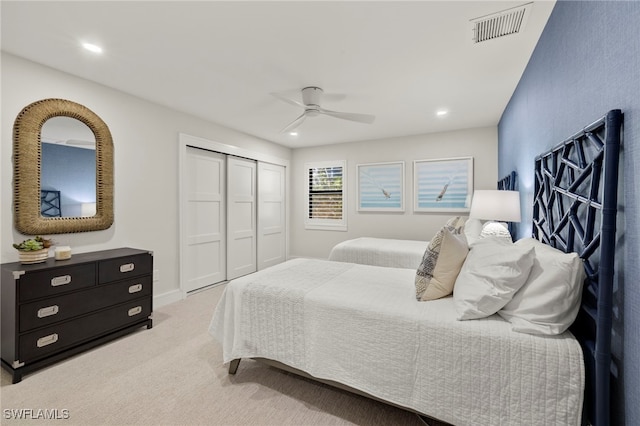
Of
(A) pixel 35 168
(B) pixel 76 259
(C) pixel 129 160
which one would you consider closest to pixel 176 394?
(B) pixel 76 259

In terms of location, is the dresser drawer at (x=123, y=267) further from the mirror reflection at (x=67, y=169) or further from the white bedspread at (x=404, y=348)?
the white bedspread at (x=404, y=348)

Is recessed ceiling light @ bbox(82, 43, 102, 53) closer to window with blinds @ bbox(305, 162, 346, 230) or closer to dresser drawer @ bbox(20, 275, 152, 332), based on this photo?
dresser drawer @ bbox(20, 275, 152, 332)

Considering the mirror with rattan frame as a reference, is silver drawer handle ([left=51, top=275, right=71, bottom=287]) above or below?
below

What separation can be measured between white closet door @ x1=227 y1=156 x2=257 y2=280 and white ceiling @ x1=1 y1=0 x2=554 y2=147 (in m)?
1.36

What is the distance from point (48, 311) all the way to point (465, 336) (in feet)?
9.52

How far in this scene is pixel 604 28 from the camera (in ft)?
3.85

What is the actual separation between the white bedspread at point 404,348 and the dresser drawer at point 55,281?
1243mm

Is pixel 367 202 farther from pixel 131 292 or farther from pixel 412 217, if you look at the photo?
pixel 131 292

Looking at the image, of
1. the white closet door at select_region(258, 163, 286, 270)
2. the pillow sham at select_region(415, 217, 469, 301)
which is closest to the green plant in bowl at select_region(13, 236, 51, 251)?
the pillow sham at select_region(415, 217, 469, 301)

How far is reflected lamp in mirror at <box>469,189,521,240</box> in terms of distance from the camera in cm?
252

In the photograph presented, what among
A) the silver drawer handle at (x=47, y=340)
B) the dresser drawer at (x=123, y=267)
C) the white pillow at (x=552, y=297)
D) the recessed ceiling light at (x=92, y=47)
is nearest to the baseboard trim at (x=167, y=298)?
the dresser drawer at (x=123, y=267)

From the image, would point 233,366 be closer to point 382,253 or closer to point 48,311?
point 48,311

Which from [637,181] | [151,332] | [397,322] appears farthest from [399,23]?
[151,332]

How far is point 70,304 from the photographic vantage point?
7.45 feet
